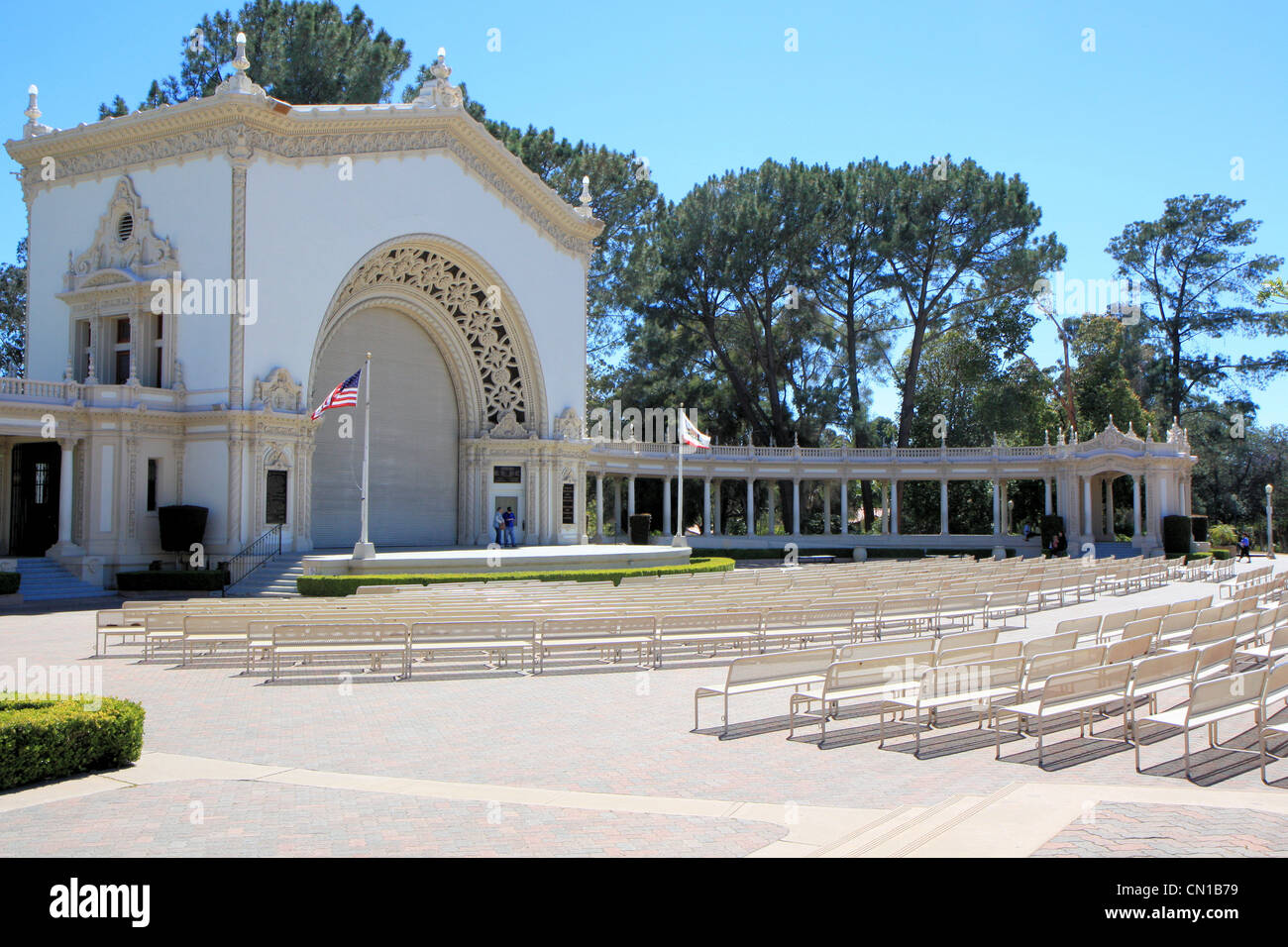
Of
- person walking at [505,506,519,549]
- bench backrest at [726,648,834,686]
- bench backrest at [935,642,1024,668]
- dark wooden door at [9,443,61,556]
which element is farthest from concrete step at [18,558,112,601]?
bench backrest at [935,642,1024,668]

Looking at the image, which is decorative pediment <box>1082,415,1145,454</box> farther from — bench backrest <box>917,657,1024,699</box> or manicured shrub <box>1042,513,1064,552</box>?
bench backrest <box>917,657,1024,699</box>

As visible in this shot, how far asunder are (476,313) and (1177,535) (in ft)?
101

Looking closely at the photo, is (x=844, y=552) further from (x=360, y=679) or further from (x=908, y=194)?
(x=360, y=679)

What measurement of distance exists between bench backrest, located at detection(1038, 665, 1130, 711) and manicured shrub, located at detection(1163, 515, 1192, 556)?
122 feet

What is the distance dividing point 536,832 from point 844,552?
42232 millimetres

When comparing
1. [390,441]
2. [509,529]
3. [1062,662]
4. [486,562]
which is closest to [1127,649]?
[1062,662]

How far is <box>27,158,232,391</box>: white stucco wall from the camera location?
3102cm

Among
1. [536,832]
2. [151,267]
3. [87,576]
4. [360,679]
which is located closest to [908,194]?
[151,267]

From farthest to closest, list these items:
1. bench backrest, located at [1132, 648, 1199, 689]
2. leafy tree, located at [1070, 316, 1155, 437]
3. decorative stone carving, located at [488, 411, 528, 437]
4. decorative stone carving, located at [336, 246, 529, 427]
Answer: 1. leafy tree, located at [1070, 316, 1155, 437]
2. decorative stone carving, located at [488, 411, 528, 437]
3. decorative stone carving, located at [336, 246, 529, 427]
4. bench backrest, located at [1132, 648, 1199, 689]

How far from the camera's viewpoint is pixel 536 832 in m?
6.55

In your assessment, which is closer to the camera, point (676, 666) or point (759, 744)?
point (759, 744)

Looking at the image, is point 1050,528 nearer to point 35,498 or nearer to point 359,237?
point 359,237

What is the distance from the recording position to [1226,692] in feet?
28.7

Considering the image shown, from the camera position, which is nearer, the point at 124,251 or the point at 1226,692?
the point at 1226,692
